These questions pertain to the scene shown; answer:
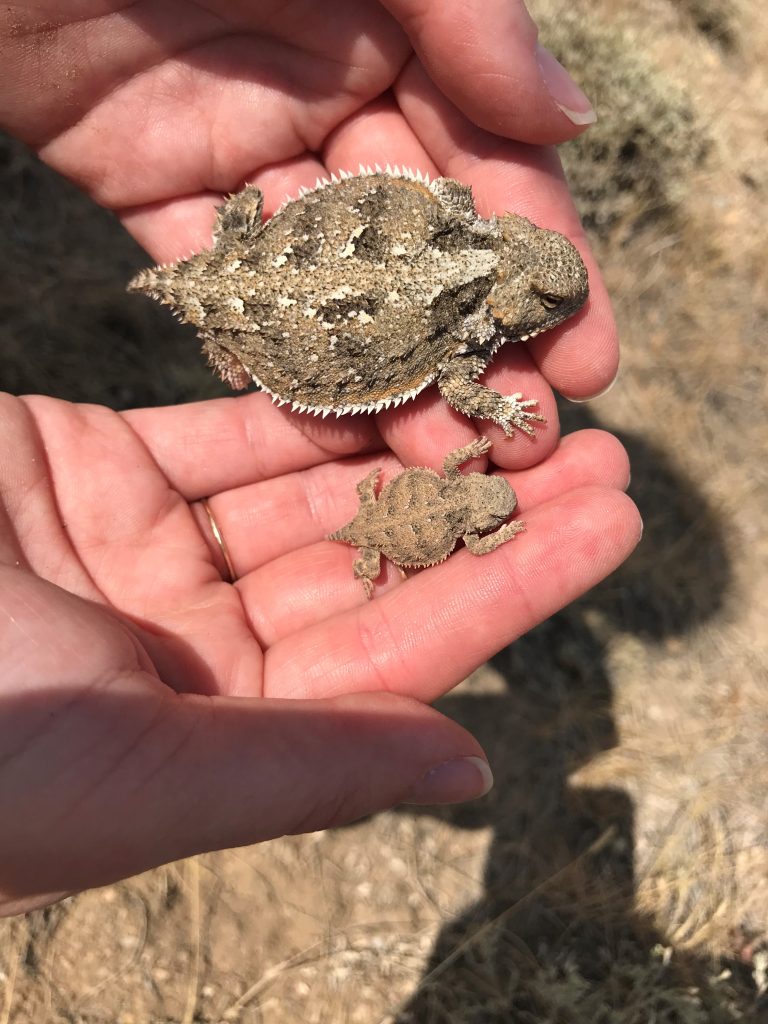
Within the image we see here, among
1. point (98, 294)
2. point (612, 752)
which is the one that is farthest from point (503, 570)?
point (98, 294)

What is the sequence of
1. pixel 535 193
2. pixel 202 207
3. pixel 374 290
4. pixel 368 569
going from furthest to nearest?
pixel 202 207 < pixel 368 569 < pixel 535 193 < pixel 374 290

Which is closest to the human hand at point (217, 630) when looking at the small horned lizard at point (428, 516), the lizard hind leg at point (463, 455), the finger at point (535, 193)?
the small horned lizard at point (428, 516)

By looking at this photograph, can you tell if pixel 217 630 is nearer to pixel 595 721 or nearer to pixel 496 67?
pixel 496 67

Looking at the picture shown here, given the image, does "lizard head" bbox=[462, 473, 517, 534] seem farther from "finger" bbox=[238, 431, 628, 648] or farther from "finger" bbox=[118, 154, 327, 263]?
"finger" bbox=[118, 154, 327, 263]

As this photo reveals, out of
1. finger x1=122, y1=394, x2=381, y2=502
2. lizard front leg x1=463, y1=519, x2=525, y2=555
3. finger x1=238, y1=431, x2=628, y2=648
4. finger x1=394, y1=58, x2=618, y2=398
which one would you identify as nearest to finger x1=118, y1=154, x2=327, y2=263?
finger x1=394, y1=58, x2=618, y2=398

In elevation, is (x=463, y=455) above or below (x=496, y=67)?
below

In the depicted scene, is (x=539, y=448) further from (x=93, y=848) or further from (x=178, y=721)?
(x=93, y=848)

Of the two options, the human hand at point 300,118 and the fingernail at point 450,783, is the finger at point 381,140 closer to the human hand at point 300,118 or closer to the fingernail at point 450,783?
the human hand at point 300,118

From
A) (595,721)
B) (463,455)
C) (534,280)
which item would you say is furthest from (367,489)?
(595,721)
